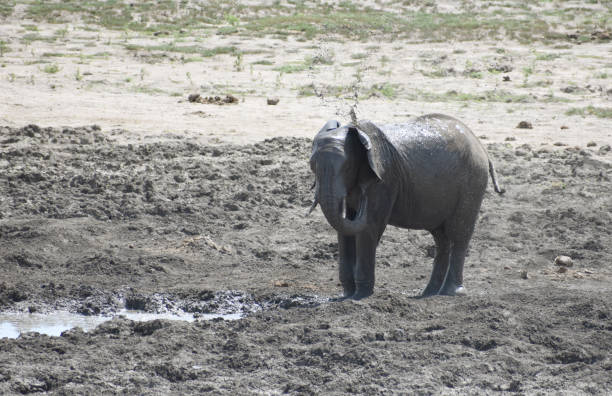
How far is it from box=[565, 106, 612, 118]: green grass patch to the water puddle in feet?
29.1

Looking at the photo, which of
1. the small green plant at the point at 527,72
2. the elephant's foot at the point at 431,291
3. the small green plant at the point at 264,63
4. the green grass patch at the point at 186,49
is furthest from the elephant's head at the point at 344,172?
the green grass patch at the point at 186,49

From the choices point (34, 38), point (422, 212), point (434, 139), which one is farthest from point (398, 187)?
point (34, 38)

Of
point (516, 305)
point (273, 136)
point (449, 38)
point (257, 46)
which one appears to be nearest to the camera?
point (516, 305)

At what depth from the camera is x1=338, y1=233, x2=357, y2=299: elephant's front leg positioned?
7.65 m

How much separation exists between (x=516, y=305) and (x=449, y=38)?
16.3m

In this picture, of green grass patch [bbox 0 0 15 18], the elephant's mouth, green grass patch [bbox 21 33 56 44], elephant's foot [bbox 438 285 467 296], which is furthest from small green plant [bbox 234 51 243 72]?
the elephant's mouth

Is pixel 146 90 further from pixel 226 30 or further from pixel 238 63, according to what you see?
pixel 226 30

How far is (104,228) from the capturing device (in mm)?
9852

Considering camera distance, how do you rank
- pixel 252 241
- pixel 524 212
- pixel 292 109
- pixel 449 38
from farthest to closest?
pixel 449 38 → pixel 292 109 → pixel 524 212 → pixel 252 241

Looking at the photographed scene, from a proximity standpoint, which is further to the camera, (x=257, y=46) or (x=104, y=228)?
(x=257, y=46)

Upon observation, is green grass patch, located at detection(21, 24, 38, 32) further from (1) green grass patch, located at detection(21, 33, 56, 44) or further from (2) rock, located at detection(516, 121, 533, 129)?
(2) rock, located at detection(516, 121, 533, 129)

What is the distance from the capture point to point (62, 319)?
7902 millimetres

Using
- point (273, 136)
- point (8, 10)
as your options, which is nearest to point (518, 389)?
point (273, 136)

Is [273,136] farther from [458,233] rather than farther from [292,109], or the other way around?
[458,233]
